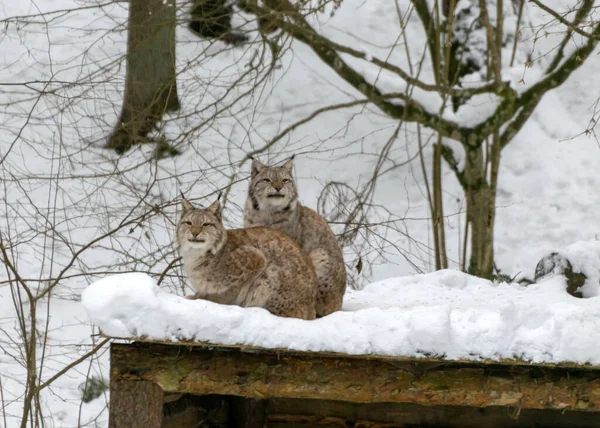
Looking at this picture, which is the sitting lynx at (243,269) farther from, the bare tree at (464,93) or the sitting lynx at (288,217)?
the bare tree at (464,93)

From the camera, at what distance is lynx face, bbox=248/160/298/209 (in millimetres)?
5859

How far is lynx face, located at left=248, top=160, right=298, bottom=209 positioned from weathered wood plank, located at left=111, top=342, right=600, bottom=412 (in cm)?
172

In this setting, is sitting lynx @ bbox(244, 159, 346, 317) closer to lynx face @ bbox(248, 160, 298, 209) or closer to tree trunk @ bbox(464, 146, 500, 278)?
lynx face @ bbox(248, 160, 298, 209)

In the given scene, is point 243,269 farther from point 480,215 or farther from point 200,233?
point 480,215

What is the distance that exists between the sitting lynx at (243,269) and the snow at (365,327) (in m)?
0.59

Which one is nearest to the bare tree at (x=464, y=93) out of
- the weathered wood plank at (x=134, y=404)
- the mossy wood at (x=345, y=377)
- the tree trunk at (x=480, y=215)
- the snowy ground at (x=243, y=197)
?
the tree trunk at (x=480, y=215)

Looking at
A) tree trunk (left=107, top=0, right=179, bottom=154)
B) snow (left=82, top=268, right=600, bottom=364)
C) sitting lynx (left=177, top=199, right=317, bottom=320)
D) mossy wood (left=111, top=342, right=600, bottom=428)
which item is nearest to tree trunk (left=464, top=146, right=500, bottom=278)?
tree trunk (left=107, top=0, right=179, bottom=154)

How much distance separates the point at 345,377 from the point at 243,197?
868cm

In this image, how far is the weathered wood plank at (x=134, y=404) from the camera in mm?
4188

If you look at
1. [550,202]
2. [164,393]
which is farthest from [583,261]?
[550,202]

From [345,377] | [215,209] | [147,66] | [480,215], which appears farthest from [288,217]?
[480,215]

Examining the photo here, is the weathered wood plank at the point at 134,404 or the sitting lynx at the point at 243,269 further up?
the sitting lynx at the point at 243,269

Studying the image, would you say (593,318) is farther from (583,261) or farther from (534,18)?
(534,18)

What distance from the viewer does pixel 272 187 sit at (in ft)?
19.2
